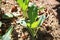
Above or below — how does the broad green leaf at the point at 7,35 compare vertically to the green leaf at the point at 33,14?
below

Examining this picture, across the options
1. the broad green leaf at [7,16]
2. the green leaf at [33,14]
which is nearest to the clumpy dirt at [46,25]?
the broad green leaf at [7,16]

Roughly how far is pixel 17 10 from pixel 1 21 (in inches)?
9.4

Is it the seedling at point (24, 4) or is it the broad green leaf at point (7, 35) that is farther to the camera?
the seedling at point (24, 4)

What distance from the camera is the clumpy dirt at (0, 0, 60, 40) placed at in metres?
1.80

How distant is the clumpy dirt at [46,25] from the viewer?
1.80 metres

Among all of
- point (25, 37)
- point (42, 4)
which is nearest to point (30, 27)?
point (25, 37)

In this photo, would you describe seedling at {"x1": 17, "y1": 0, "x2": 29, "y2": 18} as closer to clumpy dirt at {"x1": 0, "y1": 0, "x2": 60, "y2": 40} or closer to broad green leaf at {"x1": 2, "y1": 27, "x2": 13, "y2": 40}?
clumpy dirt at {"x1": 0, "y1": 0, "x2": 60, "y2": 40}

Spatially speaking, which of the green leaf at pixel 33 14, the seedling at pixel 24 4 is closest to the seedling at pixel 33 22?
the green leaf at pixel 33 14

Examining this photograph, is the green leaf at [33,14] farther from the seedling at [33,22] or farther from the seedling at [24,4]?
the seedling at [24,4]

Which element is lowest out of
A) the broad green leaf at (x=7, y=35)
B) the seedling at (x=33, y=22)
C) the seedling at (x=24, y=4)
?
the broad green leaf at (x=7, y=35)

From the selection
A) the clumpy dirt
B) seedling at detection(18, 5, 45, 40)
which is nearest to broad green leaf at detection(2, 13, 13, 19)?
the clumpy dirt

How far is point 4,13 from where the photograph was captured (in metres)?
1.99

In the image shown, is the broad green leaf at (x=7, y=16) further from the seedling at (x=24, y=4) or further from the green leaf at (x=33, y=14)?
the green leaf at (x=33, y=14)

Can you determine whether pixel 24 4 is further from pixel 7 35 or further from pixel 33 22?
pixel 7 35
